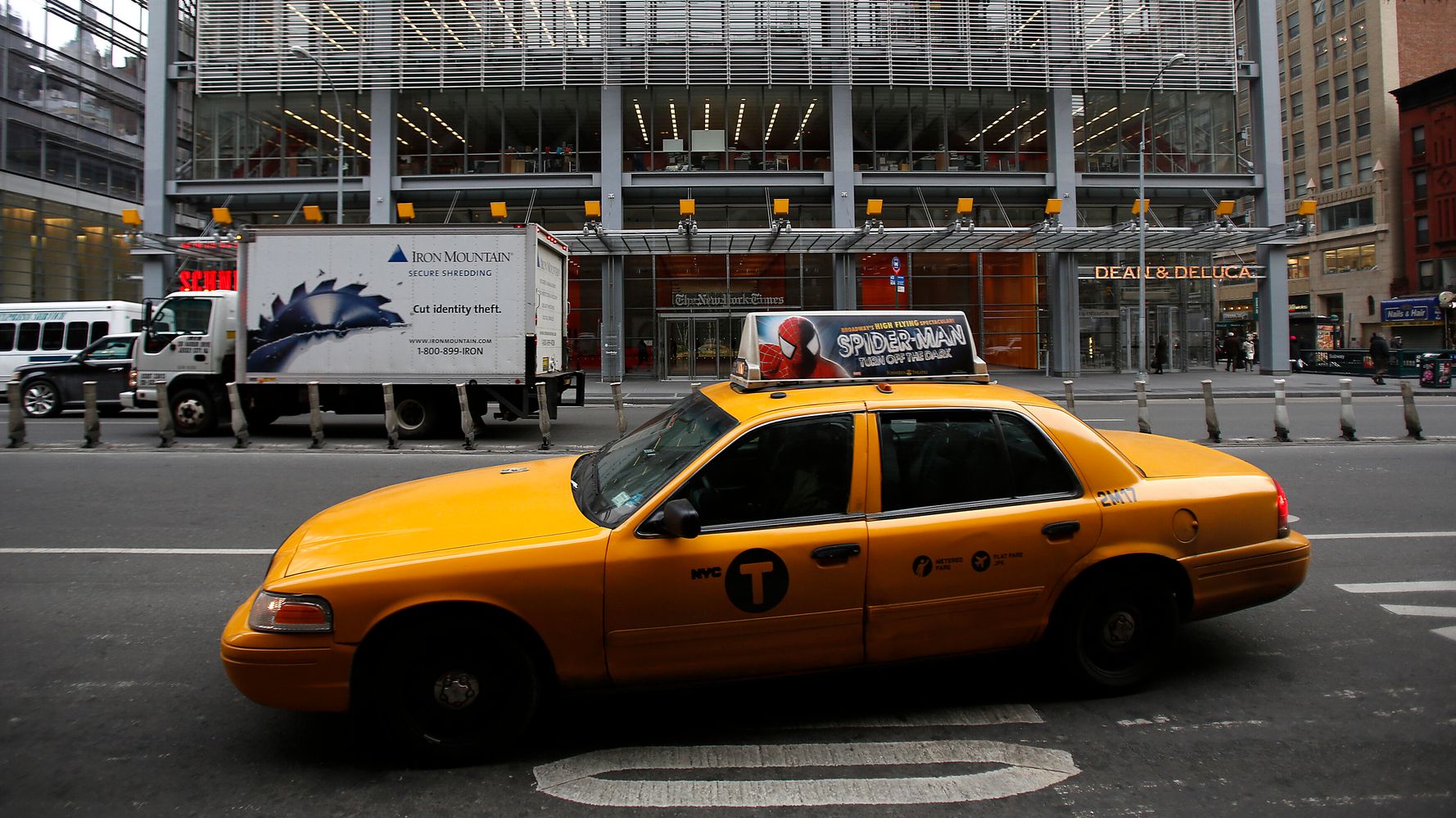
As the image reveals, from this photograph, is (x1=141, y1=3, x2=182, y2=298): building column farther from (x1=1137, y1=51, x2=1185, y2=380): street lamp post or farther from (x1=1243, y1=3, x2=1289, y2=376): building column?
(x1=1243, y1=3, x2=1289, y2=376): building column

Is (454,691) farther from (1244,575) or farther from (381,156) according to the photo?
(381,156)

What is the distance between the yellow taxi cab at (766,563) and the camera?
3240 mm

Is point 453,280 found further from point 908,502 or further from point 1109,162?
point 1109,162

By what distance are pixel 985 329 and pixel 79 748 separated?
31.3m

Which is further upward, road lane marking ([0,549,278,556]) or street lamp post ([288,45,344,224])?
street lamp post ([288,45,344,224])

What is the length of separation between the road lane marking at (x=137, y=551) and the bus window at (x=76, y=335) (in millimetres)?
18083

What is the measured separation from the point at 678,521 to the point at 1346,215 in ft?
225

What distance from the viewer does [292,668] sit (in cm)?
320

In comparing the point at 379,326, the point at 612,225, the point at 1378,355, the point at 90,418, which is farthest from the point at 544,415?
the point at 1378,355

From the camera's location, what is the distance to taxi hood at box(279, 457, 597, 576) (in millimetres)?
3375

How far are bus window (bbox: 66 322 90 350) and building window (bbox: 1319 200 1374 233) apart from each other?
219ft

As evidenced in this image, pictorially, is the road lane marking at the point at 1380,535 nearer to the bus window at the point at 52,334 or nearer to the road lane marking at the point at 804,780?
the road lane marking at the point at 804,780

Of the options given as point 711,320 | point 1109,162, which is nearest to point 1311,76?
point 1109,162

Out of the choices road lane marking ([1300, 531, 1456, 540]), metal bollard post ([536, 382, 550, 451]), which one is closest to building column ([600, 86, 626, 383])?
metal bollard post ([536, 382, 550, 451])
